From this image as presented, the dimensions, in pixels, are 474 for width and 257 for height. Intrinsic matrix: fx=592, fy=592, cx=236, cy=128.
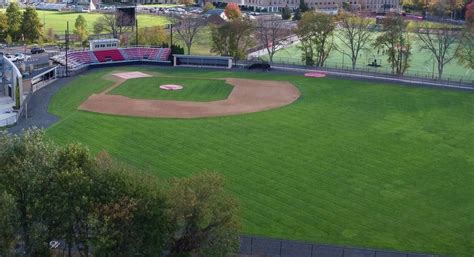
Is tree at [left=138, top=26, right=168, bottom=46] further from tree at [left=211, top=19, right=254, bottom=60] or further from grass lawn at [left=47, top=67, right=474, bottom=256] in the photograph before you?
grass lawn at [left=47, top=67, right=474, bottom=256]

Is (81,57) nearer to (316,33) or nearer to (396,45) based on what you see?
(316,33)

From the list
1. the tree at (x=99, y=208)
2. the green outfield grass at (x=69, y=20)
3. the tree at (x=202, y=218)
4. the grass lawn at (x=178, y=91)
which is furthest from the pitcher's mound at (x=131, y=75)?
the tree at (x=202, y=218)

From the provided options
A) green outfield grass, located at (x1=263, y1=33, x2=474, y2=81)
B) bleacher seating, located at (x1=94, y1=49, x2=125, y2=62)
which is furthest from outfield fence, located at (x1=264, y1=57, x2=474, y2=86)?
bleacher seating, located at (x1=94, y1=49, x2=125, y2=62)

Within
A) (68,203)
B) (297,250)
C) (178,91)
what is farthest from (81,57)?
(68,203)

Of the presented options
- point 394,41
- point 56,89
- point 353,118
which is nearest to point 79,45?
point 56,89

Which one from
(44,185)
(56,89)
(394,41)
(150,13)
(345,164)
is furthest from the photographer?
(150,13)

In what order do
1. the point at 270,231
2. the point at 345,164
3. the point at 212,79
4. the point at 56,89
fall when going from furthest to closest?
the point at 212,79
the point at 56,89
the point at 345,164
the point at 270,231

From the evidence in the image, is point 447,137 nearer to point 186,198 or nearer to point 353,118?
point 353,118
